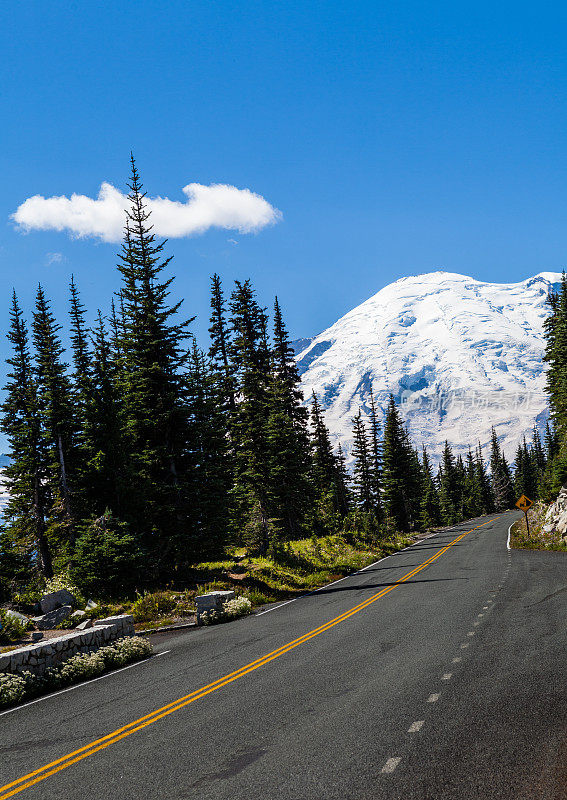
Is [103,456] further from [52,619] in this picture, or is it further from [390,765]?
[390,765]

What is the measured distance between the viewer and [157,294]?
90.5ft

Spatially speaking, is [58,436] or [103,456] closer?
[103,456]

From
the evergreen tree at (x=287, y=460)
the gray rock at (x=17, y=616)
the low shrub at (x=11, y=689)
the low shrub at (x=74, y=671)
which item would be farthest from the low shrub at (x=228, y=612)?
the evergreen tree at (x=287, y=460)

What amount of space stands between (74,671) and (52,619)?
7.44m

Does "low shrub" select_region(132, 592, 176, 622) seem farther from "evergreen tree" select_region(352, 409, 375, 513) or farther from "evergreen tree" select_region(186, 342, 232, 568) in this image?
"evergreen tree" select_region(352, 409, 375, 513)

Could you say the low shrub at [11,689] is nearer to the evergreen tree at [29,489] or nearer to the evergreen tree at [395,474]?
the evergreen tree at [29,489]

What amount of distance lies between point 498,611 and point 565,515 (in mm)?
Answer: 24865

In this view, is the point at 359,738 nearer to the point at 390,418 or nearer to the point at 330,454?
the point at 330,454

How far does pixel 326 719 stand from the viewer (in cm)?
750

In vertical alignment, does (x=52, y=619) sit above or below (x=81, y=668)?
below

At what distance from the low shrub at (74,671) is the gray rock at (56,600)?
23.5 ft

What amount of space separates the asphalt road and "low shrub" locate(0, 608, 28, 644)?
6.06 m

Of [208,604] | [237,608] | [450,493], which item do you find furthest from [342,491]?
[450,493]

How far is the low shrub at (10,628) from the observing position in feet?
56.3
